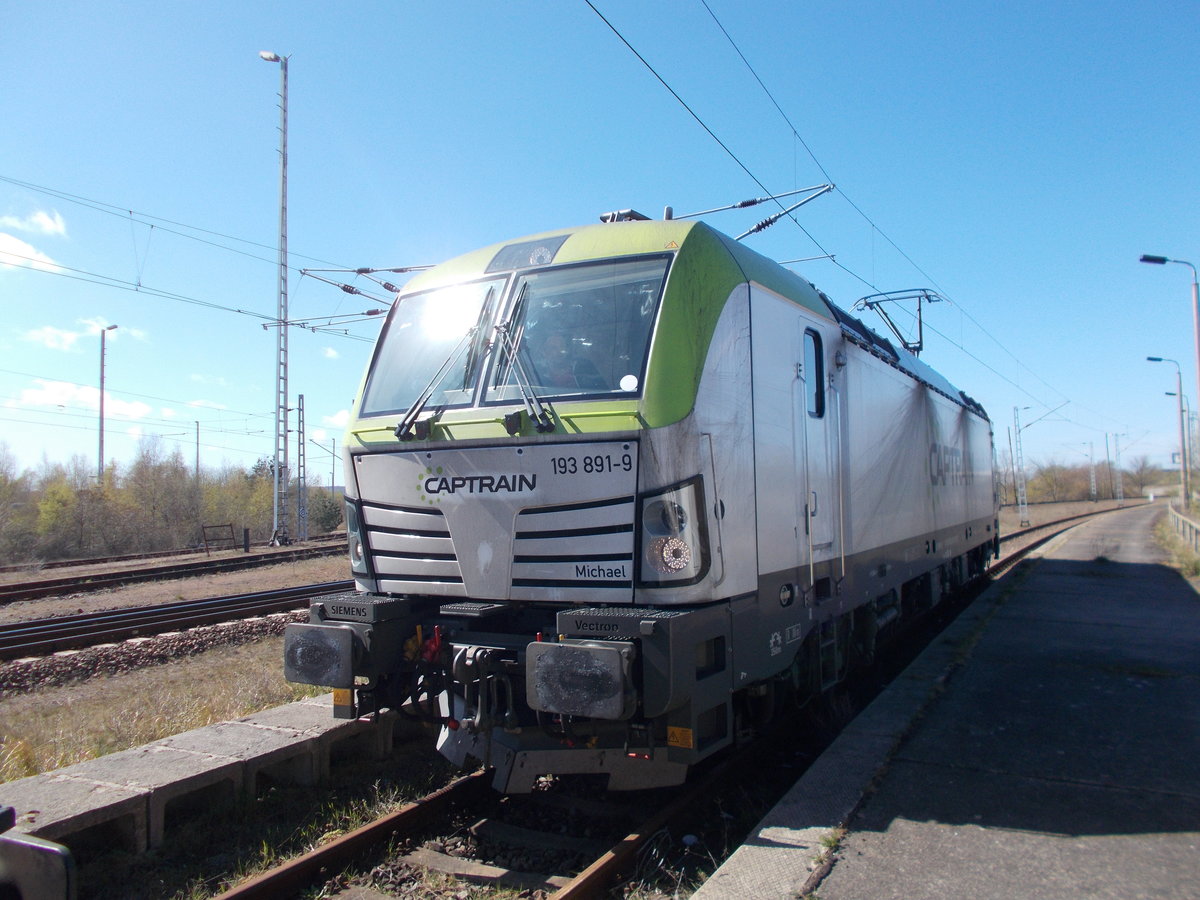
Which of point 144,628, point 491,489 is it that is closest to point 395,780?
point 491,489

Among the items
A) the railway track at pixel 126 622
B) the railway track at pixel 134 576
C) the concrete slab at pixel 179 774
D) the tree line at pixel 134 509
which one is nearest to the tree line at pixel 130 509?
the tree line at pixel 134 509

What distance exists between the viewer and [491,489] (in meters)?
4.46

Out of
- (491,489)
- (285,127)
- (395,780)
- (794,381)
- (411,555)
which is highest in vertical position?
(285,127)

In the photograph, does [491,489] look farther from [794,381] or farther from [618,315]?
[794,381]

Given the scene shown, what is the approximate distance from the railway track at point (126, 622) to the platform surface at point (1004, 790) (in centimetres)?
748

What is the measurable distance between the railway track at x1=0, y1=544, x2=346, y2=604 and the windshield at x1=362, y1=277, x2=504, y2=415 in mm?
14011

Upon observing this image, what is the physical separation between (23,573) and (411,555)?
2348 cm

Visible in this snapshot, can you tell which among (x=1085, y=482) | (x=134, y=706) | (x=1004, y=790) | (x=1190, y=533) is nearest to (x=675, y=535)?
(x=1004, y=790)

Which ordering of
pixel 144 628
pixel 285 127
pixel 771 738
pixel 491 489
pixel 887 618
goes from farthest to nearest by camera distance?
pixel 285 127
pixel 144 628
pixel 887 618
pixel 771 738
pixel 491 489

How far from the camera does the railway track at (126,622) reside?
32.0 feet

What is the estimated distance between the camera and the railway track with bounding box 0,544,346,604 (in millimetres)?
16109

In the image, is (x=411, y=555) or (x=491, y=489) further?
(x=411, y=555)

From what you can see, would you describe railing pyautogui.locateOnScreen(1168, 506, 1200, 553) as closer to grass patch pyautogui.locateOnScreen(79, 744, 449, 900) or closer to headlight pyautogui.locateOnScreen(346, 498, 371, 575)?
grass patch pyautogui.locateOnScreen(79, 744, 449, 900)

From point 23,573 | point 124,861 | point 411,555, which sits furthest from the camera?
point 23,573
